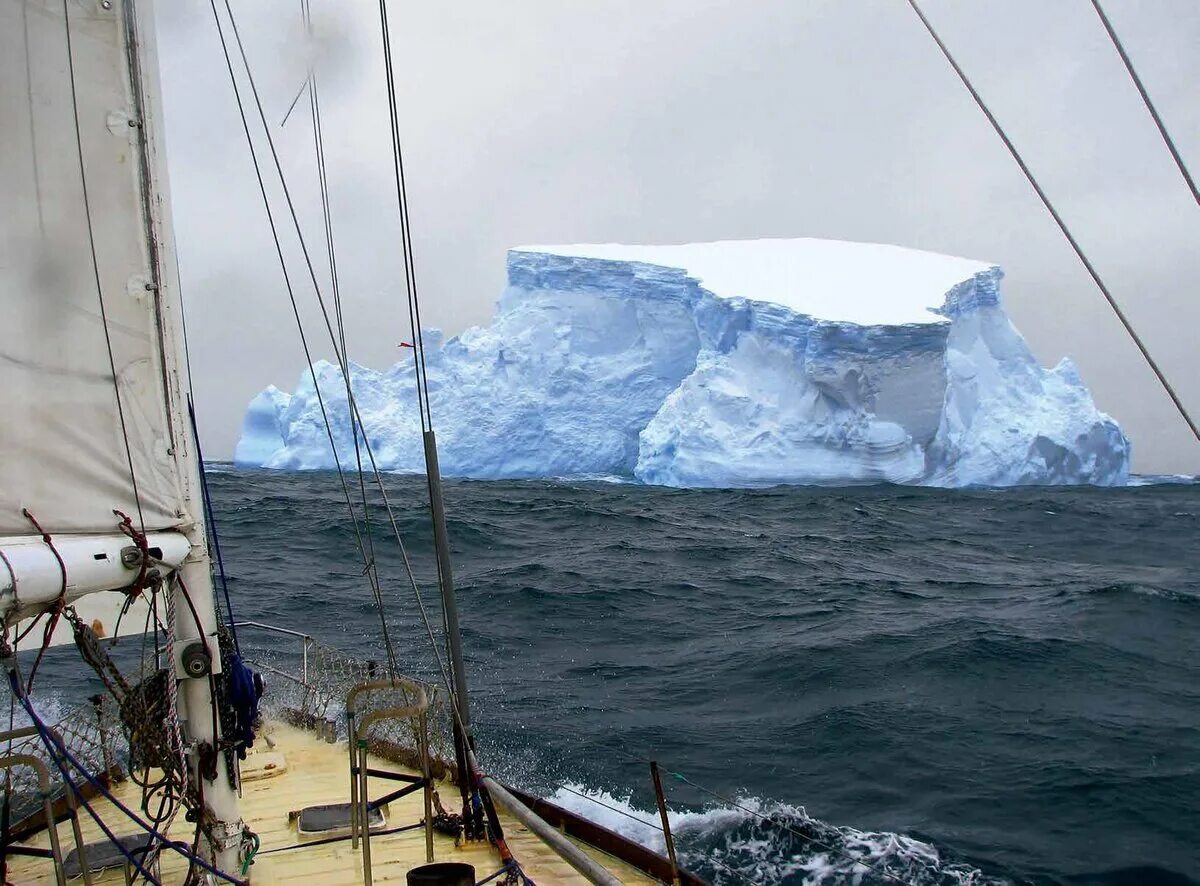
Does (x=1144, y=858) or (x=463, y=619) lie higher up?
(x=463, y=619)

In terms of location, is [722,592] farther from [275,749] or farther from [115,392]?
[115,392]

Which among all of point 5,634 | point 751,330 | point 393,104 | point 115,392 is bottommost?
point 5,634

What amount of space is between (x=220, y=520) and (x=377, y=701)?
17583 mm

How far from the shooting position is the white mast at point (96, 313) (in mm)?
2945

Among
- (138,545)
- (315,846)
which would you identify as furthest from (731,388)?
(138,545)

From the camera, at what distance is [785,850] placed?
5652 mm

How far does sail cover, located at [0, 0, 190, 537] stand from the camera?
294 centimetres

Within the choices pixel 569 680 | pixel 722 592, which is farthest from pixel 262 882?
pixel 722 592

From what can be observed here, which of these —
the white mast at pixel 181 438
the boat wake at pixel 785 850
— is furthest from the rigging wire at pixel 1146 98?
the boat wake at pixel 785 850

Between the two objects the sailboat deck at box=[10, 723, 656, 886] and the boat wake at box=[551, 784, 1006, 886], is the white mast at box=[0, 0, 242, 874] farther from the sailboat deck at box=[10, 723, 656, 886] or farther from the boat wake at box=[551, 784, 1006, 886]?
the boat wake at box=[551, 784, 1006, 886]

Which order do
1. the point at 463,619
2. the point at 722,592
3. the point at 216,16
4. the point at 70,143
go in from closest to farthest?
the point at 70,143 → the point at 216,16 → the point at 463,619 → the point at 722,592

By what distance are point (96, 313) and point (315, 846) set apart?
7.79 ft

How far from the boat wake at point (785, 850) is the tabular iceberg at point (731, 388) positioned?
26.0 m

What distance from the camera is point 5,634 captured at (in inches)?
98.5
